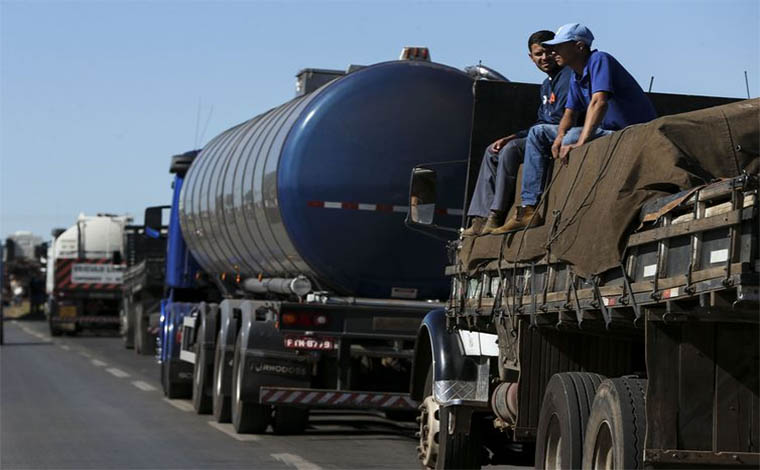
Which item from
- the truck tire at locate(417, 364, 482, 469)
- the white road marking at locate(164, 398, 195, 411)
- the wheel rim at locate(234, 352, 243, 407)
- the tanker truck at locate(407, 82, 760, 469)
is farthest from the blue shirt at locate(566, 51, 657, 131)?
the white road marking at locate(164, 398, 195, 411)

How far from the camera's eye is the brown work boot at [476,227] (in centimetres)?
948

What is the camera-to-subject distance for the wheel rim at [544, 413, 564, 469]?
294 inches

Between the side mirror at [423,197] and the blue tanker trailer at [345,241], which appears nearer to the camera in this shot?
the side mirror at [423,197]

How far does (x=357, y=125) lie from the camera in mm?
13359

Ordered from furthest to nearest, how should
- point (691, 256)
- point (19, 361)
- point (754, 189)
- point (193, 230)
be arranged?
point (19, 361) → point (193, 230) → point (691, 256) → point (754, 189)

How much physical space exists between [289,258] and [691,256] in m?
9.04

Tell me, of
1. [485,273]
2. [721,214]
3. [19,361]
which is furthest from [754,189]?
[19,361]

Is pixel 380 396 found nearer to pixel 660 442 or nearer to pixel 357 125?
pixel 357 125

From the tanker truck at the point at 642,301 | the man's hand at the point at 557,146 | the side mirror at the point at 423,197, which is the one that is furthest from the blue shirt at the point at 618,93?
the side mirror at the point at 423,197

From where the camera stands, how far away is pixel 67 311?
44219 mm

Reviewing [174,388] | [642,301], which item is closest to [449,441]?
[642,301]

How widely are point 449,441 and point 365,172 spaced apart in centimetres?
406

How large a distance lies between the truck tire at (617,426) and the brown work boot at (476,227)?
110 inches

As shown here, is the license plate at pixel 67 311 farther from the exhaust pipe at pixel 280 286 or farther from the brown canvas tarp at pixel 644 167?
the brown canvas tarp at pixel 644 167
